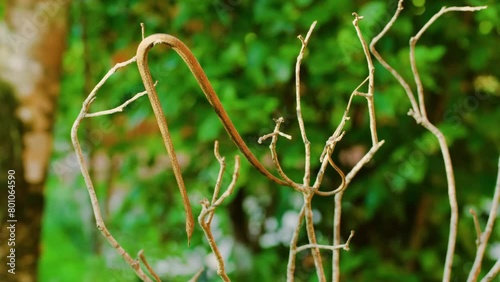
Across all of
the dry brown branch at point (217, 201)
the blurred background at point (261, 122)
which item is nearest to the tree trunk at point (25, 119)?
the blurred background at point (261, 122)

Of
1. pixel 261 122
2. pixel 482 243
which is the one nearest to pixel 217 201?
pixel 482 243

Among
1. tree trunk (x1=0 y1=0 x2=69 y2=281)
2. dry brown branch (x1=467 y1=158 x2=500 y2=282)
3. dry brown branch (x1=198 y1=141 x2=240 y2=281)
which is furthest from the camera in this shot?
tree trunk (x1=0 y1=0 x2=69 y2=281)

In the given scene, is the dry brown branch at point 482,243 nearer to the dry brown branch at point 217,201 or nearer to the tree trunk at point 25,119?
the dry brown branch at point 217,201

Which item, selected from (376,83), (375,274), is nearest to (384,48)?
(376,83)

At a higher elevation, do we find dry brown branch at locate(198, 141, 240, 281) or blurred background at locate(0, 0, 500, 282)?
blurred background at locate(0, 0, 500, 282)

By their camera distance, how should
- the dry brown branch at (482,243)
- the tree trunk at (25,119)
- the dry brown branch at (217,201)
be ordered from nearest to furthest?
the dry brown branch at (217,201)
the dry brown branch at (482,243)
the tree trunk at (25,119)

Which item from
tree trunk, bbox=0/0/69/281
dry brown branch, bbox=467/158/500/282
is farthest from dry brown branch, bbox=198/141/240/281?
tree trunk, bbox=0/0/69/281

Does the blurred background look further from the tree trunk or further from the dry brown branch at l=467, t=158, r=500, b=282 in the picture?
the dry brown branch at l=467, t=158, r=500, b=282

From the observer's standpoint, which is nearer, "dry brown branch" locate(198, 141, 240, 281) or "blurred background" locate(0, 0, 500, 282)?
"dry brown branch" locate(198, 141, 240, 281)
